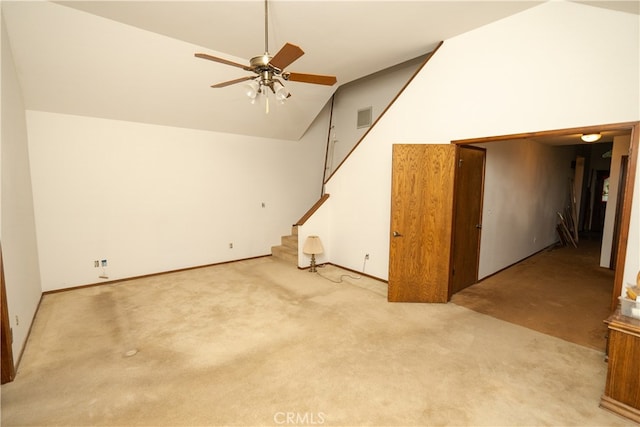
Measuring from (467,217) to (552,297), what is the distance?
5.44 ft

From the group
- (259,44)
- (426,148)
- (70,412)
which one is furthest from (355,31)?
(70,412)

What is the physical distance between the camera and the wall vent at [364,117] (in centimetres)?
676

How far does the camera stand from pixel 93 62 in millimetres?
3732

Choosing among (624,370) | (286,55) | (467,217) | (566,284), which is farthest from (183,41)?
(566,284)

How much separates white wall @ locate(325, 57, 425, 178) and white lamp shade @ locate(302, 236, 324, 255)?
2726 mm

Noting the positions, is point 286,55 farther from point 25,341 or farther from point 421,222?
point 25,341

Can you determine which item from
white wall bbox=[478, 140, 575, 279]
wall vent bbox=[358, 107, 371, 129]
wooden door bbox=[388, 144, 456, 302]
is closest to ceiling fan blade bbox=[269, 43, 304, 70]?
wooden door bbox=[388, 144, 456, 302]

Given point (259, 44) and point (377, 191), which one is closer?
point (259, 44)

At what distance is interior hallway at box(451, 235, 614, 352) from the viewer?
3.33 m

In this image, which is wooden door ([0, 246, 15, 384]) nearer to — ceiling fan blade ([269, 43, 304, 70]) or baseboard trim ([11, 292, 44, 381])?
baseboard trim ([11, 292, 44, 381])

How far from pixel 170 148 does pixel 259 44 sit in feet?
8.60

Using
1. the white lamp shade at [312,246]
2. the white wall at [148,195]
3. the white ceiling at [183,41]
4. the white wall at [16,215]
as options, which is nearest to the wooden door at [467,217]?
the white ceiling at [183,41]

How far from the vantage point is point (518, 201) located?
18.6 ft

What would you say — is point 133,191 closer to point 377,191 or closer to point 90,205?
point 90,205
